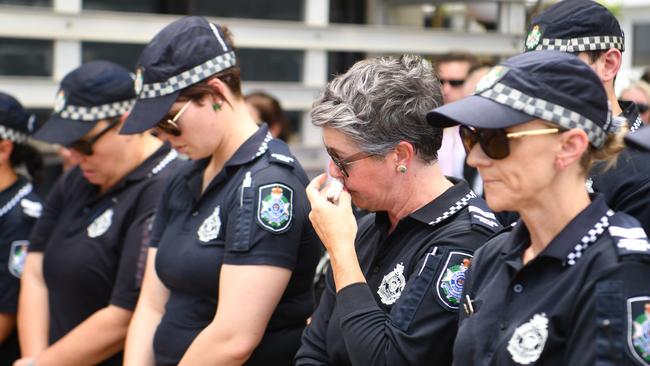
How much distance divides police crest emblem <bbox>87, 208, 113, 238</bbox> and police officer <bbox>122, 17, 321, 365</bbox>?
45 cm

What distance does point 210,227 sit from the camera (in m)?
3.34

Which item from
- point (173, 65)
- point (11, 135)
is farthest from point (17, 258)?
point (173, 65)

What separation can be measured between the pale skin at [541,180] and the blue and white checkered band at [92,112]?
7.38 ft

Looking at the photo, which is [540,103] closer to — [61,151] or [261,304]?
[261,304]

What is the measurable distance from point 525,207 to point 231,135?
1423 millimetres

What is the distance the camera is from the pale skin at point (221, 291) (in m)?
3.16

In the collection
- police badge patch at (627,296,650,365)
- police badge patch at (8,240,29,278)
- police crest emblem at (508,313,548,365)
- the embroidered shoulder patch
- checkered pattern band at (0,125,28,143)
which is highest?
police badge patch at (627,296,650,365)

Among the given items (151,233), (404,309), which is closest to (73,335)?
(151,233)

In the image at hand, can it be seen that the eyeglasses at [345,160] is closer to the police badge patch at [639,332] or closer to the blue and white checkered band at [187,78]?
the blue and white checkered band at [187,78]

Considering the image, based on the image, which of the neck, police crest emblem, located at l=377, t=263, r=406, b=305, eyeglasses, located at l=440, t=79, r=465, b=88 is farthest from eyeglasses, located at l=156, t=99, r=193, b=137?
eyeglasses, located at l=440, t=79, r=465, b=88

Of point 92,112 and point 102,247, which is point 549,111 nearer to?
point 102,247

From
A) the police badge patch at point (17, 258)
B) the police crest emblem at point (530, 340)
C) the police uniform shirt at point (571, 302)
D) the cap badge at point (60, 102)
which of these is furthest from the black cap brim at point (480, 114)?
the police badge patch at point (17, 258)

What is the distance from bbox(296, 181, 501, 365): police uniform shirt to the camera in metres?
2.62

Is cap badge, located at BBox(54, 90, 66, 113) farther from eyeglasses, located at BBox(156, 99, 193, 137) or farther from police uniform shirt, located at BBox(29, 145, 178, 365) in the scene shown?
eyeglasses, located at BBox(156, 99, 193, 137)
